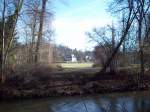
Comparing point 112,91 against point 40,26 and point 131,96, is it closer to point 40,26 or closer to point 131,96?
point 131,96

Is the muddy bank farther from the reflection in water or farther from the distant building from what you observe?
the distant building

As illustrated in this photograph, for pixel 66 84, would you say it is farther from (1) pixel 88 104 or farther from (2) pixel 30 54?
(2) pixel 30 54

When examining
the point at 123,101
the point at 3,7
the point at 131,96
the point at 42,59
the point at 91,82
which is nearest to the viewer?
the point at 123,101

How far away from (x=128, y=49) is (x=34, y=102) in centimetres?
1343

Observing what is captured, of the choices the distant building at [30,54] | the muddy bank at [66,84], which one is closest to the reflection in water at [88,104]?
the muddy bank at [66,84]

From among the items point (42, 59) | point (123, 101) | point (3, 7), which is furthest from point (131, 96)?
point (42, 59)

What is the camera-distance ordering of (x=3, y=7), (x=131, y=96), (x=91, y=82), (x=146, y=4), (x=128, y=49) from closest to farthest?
(x=131, y=96), (x=3, y=7), (x=91, y=82), (x=146, y=4), (x=128, y=49)

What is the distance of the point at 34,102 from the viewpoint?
22.5m

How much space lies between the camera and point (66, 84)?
87.7ft

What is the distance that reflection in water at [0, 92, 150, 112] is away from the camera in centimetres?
1934

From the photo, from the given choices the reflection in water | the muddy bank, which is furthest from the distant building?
the reflection in water

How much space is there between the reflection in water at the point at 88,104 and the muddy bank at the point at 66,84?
61.6 inches

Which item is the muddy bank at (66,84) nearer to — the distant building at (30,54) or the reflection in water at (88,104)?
the reflection in water at (88,104)

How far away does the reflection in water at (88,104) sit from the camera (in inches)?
762
